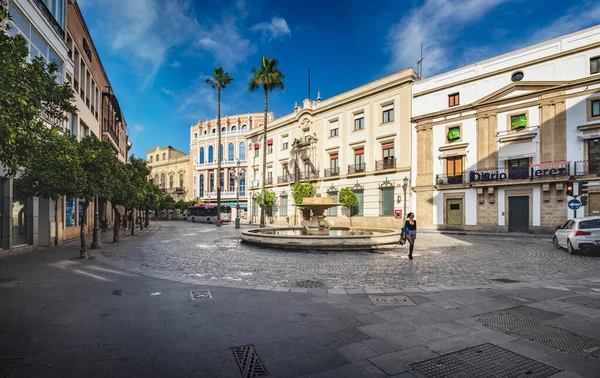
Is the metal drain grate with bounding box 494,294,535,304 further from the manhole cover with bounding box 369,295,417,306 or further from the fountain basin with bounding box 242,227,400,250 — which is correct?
the fountain basin with bounding box 242,227,400,250

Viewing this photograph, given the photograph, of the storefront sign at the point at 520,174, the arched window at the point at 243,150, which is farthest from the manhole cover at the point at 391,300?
the arched window at the point at 243,150

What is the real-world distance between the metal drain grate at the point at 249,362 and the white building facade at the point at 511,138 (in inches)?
994

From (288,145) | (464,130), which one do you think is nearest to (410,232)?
(464,130)

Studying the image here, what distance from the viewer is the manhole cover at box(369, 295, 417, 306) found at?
5.68 m

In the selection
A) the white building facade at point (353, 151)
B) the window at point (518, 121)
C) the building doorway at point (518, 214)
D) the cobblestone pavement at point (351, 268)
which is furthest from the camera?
the white building facade at point (353, 151)

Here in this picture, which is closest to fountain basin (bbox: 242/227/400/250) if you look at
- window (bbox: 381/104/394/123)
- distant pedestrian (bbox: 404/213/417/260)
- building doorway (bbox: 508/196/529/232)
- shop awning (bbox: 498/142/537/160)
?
distant pedestrian (bbox: 404/213/417/260)

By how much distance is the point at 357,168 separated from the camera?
33438 millimetres

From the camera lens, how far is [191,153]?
6294 cm

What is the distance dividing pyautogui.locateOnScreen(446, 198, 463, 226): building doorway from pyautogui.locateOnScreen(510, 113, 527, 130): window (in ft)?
21.6

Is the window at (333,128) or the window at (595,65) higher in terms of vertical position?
the window at (595,65)

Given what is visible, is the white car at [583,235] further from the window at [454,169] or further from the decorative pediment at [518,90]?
the decorative pediment at [518,90]

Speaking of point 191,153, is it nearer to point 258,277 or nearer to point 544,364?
point 258,277

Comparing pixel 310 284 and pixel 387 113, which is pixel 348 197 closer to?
pixel 387 113

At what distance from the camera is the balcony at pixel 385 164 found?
30.2 meters
